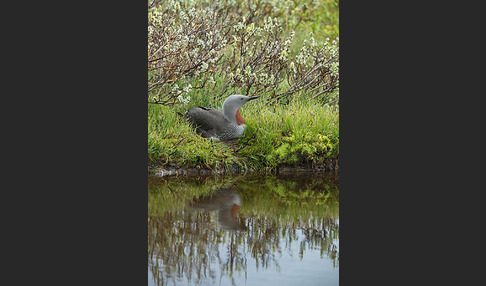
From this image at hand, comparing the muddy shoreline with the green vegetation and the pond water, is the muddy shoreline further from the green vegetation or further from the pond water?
the pond water

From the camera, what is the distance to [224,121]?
7.90m

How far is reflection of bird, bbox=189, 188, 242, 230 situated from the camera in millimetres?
5150

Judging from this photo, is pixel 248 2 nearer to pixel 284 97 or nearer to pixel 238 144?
pixel 284 97

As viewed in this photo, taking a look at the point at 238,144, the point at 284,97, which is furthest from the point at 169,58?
the point at 284,97

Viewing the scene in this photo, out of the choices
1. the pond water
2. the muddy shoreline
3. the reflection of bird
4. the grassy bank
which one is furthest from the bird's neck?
the reflection of bird

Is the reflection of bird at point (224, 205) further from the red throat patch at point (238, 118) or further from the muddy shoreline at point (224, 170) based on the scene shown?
the red throat patch at point (238, 118)

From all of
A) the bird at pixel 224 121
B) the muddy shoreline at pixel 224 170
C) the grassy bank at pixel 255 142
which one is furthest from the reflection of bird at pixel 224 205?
the bird at pixel 224 121

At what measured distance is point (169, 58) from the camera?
801 cm

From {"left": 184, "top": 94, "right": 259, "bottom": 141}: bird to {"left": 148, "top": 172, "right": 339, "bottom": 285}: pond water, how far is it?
90 cm

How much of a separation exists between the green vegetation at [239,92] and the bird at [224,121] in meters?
0.13

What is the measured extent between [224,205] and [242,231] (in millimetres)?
894

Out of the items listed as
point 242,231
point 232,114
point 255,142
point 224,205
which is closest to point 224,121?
point 232,114

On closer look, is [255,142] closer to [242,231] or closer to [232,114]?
[232,114]

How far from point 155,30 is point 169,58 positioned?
16.4 inches
